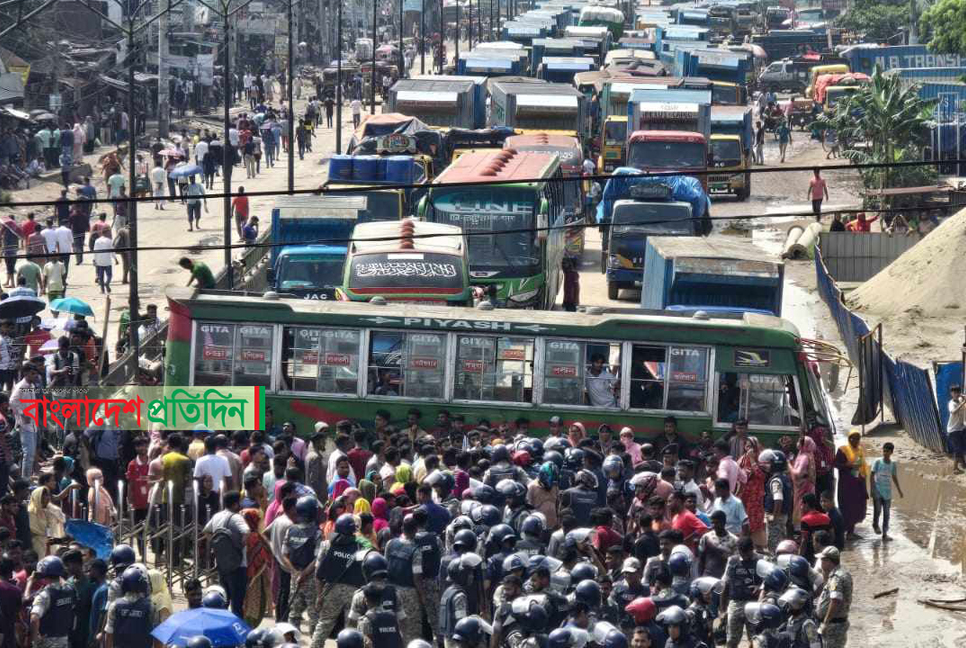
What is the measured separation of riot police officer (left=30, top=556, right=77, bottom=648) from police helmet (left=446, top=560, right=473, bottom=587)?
8.94 feet

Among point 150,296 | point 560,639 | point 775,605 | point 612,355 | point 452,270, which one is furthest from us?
point 150,296

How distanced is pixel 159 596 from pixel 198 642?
80.4 inches

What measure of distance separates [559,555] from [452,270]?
10.3 m

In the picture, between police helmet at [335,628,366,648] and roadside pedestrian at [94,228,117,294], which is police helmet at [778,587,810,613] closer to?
police helmet at [335,628,366,648]

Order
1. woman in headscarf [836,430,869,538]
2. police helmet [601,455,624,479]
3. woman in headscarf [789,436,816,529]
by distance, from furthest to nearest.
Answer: woman in headscarf [836,430,869,538]
woman in headscarf [789,436,816,529]
police helmet [601,455,624,479]

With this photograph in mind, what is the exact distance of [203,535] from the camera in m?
15.7

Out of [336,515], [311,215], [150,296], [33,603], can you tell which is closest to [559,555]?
[336,515]

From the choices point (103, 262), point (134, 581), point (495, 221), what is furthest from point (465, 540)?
point (103, 262)

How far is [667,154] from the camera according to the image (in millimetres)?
42094

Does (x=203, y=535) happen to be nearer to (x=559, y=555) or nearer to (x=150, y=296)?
(x=559, y=555)

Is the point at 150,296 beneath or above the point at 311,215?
beneath

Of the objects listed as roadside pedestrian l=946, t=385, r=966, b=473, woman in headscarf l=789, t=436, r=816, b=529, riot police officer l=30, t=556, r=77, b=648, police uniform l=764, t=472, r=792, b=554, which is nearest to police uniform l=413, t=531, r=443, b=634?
riot police officer l=30, t=556, r=77, b=648

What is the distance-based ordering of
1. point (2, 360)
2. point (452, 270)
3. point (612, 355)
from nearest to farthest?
point (612, 355) → point (2, 360) → point (452, 270)

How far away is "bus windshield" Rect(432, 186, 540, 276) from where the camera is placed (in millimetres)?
28094
